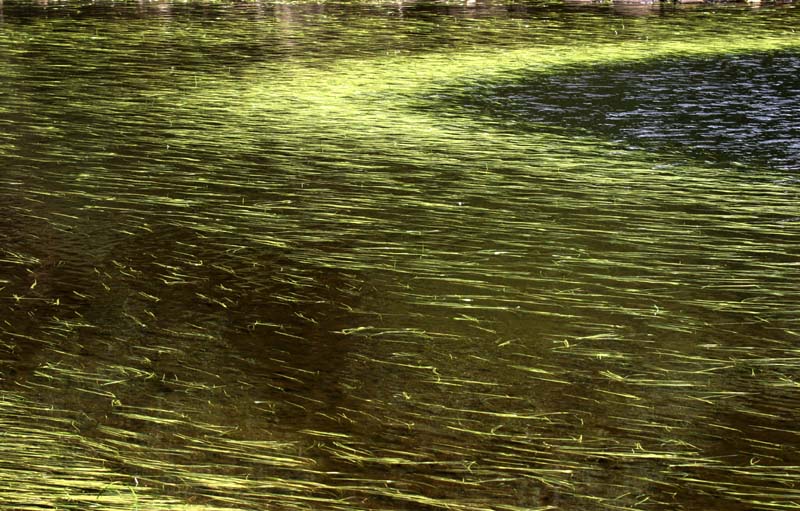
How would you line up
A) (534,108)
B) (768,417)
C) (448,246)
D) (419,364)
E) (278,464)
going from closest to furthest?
(278,464) → (768,417) → (419,364) → (448,246) → (534,108)

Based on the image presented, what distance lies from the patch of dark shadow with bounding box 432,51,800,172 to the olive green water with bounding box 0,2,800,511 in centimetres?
3

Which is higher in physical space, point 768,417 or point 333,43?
point 333,43

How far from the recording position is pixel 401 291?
9.40 ft

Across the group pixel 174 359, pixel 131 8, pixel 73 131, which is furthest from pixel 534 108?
pixel 131 8

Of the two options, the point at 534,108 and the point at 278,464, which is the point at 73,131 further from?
the point at 278,464

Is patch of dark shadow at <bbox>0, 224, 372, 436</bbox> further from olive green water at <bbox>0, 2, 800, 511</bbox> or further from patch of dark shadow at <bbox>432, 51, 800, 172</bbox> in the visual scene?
patch of dark shadow at <bbox>432, 51, 800, 172</bbox>

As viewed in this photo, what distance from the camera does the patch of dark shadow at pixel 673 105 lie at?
439 cm

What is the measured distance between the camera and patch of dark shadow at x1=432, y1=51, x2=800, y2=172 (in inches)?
173

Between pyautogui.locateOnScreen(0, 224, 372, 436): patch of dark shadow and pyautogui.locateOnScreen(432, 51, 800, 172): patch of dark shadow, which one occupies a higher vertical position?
pyautogui.locateOnScreen(432, 51, 800, 172): patch of dark shadow

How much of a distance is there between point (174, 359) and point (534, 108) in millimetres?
2993

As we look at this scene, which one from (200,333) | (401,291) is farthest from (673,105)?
(200,333)

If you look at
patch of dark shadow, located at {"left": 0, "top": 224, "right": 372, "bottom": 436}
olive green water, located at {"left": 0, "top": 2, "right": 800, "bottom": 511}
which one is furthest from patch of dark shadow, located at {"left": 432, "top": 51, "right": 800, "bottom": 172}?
patch of dark shadow, located at {"left": 0, "top": 224, "right": 372, "bottom": 436}

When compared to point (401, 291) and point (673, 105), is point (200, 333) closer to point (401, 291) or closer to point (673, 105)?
point (401, 291)

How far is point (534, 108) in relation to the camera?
16.7ft
